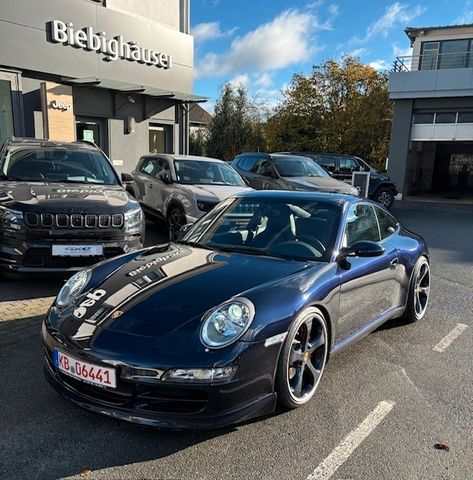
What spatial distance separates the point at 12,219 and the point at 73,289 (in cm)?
230

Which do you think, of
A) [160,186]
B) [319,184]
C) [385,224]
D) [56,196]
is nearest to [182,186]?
[160,186]

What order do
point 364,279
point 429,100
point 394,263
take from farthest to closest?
point 429,100 < point 394,263 < point 364,279

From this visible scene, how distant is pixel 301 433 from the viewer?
2867 mm

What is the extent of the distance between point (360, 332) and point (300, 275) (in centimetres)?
98

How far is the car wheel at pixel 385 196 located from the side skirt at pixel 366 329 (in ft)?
41.4

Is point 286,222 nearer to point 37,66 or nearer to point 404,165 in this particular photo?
point 37,66

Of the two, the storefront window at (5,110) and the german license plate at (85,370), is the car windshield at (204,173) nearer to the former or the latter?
the storefront window at (5,110)

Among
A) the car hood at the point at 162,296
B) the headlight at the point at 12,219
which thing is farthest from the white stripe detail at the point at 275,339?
the headlight at the point at 12,219

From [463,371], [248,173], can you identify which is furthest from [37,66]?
[463,371]

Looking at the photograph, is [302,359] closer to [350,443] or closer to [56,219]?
[350,443]

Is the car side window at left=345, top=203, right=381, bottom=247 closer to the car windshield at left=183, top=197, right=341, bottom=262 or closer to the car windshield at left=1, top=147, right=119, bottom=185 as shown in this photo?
the car windshield at left=183, top=197, right=341, bottom=262

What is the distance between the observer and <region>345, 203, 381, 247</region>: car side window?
395cm

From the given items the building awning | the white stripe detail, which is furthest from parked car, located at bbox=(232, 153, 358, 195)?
the white stripe detail

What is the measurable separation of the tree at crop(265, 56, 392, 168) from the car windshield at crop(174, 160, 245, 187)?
754 inches
